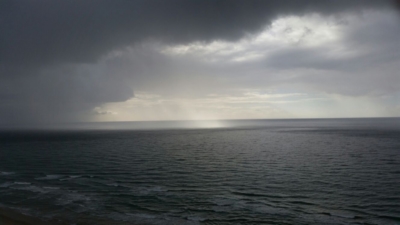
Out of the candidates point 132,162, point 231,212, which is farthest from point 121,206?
point 132,162

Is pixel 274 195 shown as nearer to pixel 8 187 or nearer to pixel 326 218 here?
pixel 326 218

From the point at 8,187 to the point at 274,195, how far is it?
39.6 meters

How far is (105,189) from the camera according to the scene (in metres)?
41.1

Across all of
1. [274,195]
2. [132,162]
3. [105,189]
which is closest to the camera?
[274,195]

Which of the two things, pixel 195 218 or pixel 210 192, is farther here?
pixel 210 192

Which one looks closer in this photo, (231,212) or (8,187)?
(231,212)

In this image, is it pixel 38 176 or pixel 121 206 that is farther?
pixel 38 176

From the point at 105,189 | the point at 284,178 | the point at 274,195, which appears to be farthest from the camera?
the point at 284,178

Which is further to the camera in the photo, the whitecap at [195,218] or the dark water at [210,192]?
the dark water at [210,192]

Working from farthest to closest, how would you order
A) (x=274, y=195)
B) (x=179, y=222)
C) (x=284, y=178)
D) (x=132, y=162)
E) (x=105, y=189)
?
1. (x=132, y=162)
2. (x=284, y=178)
3. (x=105, y=189)
4. (x=274, y=195)
5. (x=179, y=222)

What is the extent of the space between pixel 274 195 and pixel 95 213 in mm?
22229

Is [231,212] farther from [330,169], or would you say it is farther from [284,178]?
[330,169]

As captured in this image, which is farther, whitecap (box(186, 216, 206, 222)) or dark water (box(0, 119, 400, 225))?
dark water (box(0, 119, 400, 225))

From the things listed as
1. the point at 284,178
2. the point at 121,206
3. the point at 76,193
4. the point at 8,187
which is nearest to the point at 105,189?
the point at 76,193
